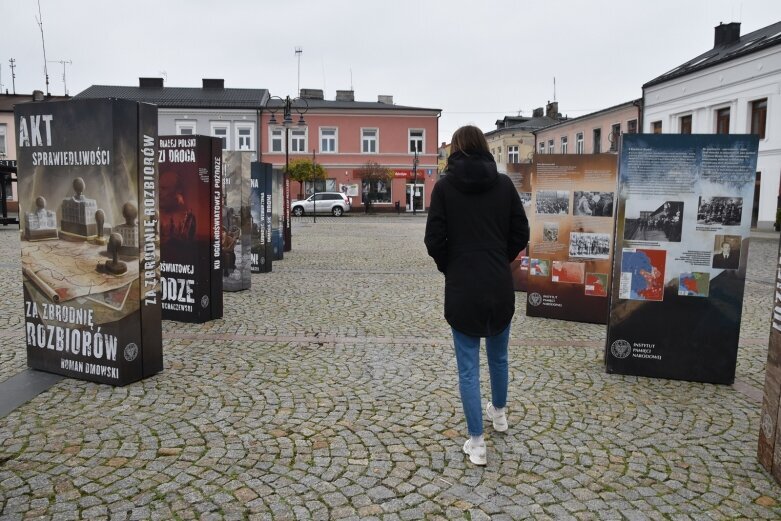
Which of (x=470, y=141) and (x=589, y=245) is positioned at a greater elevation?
(x=470, y=141)

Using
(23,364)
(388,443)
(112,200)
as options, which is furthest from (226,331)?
(388,443)

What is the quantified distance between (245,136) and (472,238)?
45.0m

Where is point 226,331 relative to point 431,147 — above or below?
below

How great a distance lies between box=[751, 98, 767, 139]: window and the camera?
2975 cm

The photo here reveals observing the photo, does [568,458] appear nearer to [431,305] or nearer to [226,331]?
[226,331]

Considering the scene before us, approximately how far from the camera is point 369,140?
47.3 m

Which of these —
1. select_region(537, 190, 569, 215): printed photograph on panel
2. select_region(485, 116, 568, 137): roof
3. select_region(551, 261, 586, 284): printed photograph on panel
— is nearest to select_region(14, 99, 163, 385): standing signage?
select_region(537, 190, 569, 215): printed photograph on panel

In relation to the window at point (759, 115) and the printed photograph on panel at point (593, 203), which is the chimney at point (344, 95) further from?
the printed photograph on panel at point (593, 203)

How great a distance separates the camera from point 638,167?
5254 mm

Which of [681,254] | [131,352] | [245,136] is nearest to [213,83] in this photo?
[245,136]

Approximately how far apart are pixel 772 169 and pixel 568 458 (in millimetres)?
30331

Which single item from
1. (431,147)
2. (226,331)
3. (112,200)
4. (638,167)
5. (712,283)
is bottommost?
(226,331)

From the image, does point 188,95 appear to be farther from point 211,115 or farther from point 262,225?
point 262,225

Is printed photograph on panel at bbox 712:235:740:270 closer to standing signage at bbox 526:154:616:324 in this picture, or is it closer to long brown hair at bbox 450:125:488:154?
standing signage at bbox 526:154:616:324
